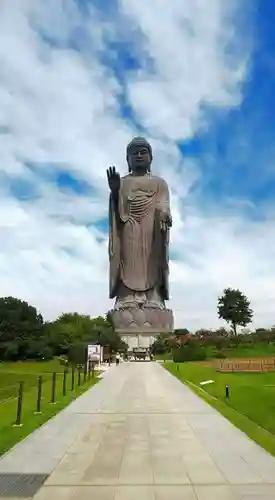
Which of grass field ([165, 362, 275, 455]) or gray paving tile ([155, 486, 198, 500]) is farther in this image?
grass field ([165, 362, 275, 455])

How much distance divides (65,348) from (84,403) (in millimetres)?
31074

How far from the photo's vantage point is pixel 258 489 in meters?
5.44

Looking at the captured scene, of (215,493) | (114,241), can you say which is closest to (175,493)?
(215,493)

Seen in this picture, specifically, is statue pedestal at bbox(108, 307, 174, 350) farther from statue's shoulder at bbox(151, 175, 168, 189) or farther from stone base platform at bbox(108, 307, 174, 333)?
statue's shoulder at bbox(151, 175, 168, 189)

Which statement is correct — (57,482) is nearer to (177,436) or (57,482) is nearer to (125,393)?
(177,436)

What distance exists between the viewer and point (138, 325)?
6247 cm

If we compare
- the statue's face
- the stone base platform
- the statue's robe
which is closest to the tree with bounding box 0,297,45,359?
the stone base platform

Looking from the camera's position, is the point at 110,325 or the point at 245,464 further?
the point at 110,325

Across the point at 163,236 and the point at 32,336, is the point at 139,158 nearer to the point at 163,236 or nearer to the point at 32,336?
the point at 163,236

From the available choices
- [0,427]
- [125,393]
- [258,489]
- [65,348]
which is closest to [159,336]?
[65,348]

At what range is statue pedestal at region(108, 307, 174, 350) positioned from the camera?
62.3m

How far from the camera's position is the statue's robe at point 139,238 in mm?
61688

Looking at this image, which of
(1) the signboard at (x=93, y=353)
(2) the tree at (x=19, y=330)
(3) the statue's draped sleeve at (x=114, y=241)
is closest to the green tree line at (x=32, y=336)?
(2) the tree at (x=19, y=330)

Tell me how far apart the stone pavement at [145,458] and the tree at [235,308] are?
53523 mm
